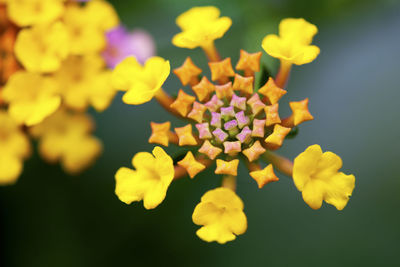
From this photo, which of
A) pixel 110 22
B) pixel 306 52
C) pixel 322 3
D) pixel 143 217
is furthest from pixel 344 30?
pixel 143 217

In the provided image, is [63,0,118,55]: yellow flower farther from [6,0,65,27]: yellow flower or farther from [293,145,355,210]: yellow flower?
[293,145,355,210]: yellow flower

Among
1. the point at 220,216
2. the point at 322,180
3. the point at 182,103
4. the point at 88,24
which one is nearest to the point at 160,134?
the point at 182,103

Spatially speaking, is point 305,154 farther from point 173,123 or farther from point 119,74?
point 173,123

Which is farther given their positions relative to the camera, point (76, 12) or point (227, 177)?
point (76, 12)

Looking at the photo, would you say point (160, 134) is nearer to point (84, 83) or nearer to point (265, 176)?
point (265, 176)

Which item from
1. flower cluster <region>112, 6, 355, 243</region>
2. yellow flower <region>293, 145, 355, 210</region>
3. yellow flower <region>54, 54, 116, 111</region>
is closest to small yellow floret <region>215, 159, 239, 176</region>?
flower cluster <region>112, 6, 355, 243</region>

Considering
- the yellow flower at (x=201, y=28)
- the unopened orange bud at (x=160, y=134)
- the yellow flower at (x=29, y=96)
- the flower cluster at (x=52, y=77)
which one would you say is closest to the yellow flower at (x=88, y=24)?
the flower cluster at (x=52, y=77)
